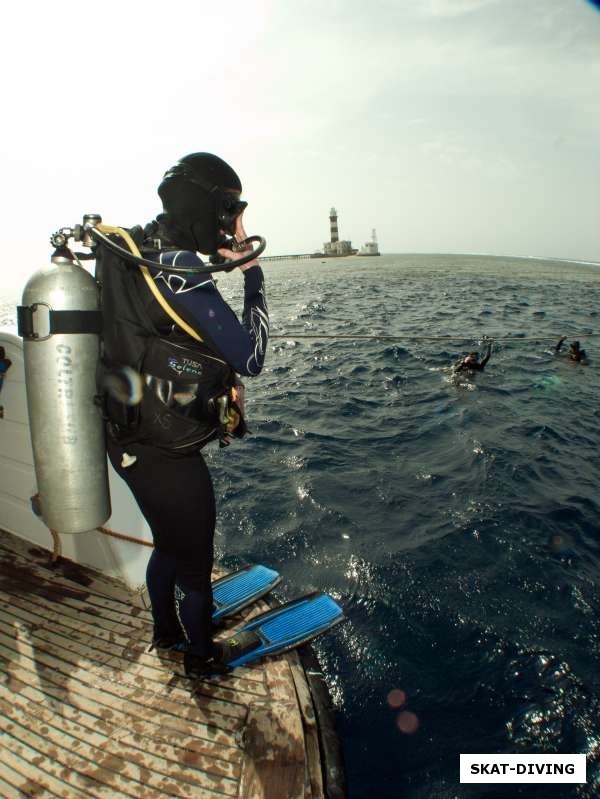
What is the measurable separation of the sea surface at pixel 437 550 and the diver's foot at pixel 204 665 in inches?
47.8

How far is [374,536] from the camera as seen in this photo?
5551 millimetres

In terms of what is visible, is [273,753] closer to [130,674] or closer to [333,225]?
[130,674]

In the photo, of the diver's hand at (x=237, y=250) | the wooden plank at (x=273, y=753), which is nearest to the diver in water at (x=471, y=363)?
the diver's hand at (x=237, y=250)

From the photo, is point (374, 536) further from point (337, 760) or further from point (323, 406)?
point (323, 406)

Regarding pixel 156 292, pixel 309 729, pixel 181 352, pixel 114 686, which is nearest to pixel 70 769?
pixel 114 686

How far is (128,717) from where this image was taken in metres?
2.50

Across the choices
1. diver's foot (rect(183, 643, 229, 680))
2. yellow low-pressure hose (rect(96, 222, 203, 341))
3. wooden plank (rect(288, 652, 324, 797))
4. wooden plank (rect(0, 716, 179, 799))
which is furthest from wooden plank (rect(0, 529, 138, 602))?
yellow low-pressure hose (rect(96, 222, 203, 341))

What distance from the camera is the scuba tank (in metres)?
2.36

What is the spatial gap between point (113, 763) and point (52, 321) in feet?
7.33

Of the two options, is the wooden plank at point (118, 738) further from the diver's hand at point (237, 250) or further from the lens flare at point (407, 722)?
the diver's hand at point (237, 250)

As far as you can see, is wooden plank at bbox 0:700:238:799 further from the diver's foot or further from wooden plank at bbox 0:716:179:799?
the diver's foot

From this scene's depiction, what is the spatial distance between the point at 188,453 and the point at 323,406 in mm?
8030

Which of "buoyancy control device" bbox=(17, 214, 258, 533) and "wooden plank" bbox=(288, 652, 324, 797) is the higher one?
"buoyancy control device" bbox=(17, 214, 258, 533)

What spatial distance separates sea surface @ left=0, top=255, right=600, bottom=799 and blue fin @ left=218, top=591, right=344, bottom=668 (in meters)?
0.72
